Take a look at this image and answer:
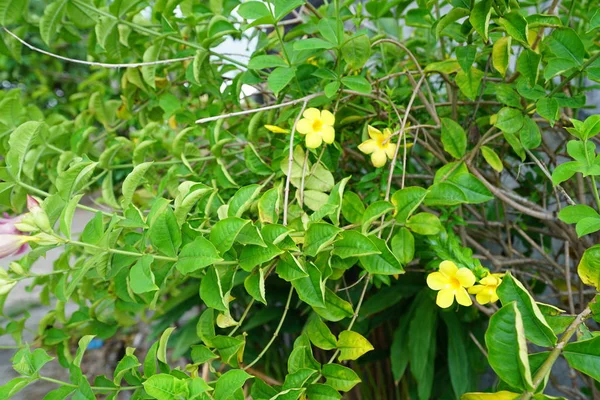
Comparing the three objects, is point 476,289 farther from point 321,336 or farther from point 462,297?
point 321,336

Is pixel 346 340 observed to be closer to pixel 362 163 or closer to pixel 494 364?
pixel 494 364

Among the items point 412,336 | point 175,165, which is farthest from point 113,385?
point 412,336

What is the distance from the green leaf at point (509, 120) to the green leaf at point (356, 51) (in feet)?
0.68

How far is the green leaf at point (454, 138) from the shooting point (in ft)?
2.52

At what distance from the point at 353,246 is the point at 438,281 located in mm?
109

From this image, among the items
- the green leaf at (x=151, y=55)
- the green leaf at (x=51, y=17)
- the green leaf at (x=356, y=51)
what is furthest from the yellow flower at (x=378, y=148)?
the green leaf at (x=51, y=17)

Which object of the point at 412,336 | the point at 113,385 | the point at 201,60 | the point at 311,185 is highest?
the point at 201,60

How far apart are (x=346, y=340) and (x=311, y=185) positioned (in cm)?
23

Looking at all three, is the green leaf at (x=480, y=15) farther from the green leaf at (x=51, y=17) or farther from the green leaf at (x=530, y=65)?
the green leaf at (x=51, y=17)

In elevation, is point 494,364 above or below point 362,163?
above

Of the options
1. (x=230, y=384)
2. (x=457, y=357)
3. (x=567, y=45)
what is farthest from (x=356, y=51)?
(x=457, y=357)

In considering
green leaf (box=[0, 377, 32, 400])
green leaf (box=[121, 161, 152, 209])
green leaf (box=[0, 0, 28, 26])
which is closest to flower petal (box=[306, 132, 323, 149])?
green leaf (box=[121, 161, 152, 209])

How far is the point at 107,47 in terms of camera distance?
3.17ft

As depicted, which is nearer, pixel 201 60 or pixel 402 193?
pixel 402 193
